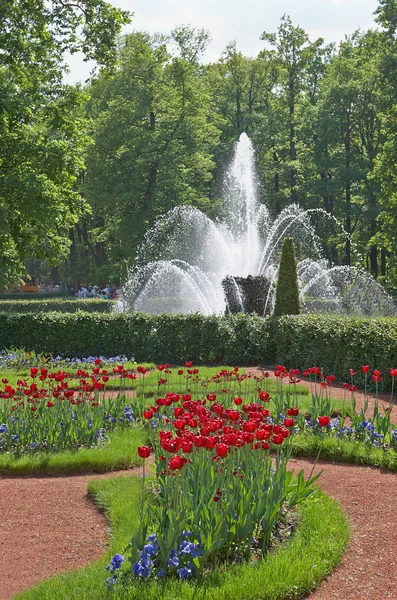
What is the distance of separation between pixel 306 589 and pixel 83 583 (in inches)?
49.3

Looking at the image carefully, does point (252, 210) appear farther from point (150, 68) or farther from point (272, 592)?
point (272, 592)

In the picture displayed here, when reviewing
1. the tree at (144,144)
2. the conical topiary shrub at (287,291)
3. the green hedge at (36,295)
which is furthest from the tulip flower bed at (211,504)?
the green hedge at (36,295)

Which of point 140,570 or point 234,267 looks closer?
point 140,570

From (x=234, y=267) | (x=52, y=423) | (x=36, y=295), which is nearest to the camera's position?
(x=52, y=423)

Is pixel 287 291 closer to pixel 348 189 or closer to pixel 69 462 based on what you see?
pixel 69 462

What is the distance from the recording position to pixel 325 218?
3997 cm

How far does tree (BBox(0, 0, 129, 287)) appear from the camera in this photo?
58.5 ft

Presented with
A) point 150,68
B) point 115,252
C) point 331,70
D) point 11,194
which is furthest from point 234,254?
point 331,70

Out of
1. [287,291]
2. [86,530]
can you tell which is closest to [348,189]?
[287,291]

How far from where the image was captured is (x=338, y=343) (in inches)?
500

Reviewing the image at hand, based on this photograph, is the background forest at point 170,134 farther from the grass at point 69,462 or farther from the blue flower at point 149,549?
the blue flower at point 149,549

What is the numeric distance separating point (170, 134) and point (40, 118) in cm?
1628

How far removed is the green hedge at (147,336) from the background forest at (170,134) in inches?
102

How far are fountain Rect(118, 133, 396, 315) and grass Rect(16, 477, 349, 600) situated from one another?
1301 centimetres
